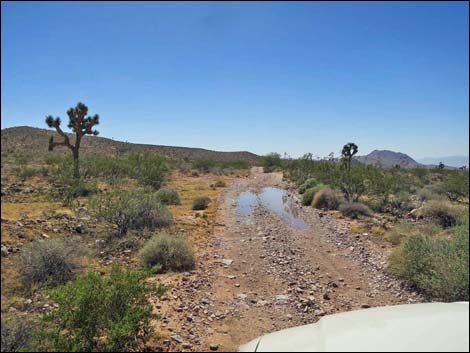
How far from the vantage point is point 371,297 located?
654 centimetres

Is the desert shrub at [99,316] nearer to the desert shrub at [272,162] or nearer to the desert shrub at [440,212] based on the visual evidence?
the desert shrub at [440,212]

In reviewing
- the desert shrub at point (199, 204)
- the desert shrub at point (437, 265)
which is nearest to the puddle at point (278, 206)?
the desert shrub at point (199, 204)

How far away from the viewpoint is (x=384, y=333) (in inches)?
92.6

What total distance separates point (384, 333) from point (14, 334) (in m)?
3.52

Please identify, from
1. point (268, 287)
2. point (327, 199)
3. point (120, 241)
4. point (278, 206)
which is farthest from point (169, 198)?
point (268, 287)

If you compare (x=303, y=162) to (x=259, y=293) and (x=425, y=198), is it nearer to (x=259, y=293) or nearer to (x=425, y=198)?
(x=425, y=198)

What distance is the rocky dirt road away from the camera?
5238 mm

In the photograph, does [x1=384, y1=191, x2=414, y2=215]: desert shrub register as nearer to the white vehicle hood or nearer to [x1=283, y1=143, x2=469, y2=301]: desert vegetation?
[x1=283, y1=143, x2=469, y2=301]: desert vegetation

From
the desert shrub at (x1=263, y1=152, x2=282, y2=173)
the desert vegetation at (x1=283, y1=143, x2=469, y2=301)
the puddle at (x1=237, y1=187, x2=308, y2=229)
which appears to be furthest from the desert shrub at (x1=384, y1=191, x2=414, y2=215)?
the desert shrub at (x1=263, y1=152, x2=282, y2=173)

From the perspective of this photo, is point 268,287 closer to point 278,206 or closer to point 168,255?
point 168,255

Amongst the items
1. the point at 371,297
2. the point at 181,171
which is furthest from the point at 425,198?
the point at 181,171

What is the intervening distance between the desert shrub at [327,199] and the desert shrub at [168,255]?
10335 mm

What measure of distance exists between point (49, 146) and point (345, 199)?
1345cm

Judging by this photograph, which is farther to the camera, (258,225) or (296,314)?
(258,225)
